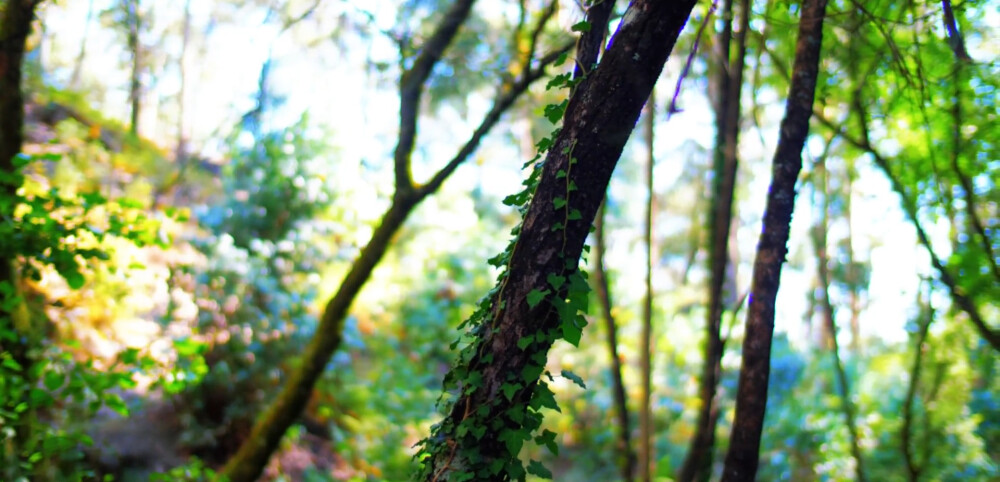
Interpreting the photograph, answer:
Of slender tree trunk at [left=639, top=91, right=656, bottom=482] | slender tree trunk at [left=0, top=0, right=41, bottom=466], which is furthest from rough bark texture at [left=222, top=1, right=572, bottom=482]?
slender tree trunk at [left=0, top=0, right=41, bottom=466]

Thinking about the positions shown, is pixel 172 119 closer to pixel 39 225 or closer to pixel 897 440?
pixel 39 225

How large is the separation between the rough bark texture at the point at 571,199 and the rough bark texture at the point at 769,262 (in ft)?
3.97

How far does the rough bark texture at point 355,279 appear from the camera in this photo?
5.01 meters

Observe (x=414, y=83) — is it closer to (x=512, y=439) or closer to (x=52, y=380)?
(x=52, y=380)

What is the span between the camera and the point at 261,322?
21.4 feet

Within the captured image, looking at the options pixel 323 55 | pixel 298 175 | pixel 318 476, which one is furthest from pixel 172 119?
pixel 318 476

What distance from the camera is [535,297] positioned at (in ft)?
7.09

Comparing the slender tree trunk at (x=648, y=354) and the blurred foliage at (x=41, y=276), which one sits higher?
the slender tree trunk at (x=648, y=354)

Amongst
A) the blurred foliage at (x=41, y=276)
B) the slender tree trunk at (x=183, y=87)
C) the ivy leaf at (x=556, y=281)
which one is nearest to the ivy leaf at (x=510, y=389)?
the ivy leaf at (x=556, y=281)

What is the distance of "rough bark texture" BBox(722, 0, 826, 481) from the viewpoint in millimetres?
3049

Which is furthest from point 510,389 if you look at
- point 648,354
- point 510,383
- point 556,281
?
point 648,354

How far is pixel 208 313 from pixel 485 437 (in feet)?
16.2

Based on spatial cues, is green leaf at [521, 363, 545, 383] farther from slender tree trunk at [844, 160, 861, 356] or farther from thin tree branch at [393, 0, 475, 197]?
slender tree trunk at [844, 160, 861, 356]

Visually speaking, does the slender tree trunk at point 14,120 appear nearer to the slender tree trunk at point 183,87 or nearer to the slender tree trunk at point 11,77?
the slender tree trunk at point 11,77
